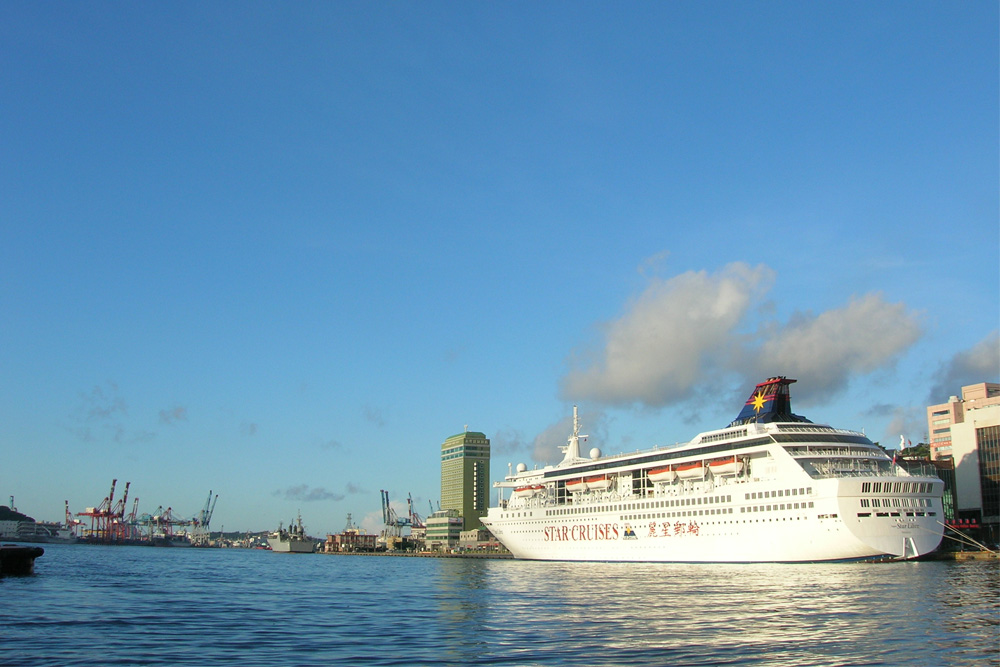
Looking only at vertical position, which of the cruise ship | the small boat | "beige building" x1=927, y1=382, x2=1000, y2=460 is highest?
"beige building" x1=927, y1=382, x2=1000, y2=460

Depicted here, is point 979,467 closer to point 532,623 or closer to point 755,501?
point 755,501

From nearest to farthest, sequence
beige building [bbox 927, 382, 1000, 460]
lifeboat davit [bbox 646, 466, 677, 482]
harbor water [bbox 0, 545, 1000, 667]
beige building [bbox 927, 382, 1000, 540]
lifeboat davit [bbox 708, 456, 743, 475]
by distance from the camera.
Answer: harbor water [bbox 0, 545, 1000, 667] < lifeboat davit [bbox 708, 456, 743, 475] < lifeboat davit [bbox 646, 466, 677, 482] < beige building [bbox 927, 382, 1000, 540] < beige building [bbox 927, 382, 1000, 460]

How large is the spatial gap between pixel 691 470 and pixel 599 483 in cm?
1724

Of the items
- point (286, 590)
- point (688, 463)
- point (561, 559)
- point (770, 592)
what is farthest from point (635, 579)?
point (561, 559)

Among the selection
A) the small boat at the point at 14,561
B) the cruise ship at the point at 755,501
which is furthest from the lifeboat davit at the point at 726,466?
the small boat at the point at 14,561

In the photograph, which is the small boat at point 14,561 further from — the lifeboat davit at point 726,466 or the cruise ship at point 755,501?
the lifeboat davit at point 726,466

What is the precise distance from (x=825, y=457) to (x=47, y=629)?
2482 inches

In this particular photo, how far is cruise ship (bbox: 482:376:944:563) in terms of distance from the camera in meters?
67.2

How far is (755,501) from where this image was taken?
242 ft

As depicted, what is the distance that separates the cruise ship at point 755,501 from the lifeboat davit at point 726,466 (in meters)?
0.13

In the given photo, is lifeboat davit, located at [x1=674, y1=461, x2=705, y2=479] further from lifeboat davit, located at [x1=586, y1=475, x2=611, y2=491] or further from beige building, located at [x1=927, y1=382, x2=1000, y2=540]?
beige building, located at [x1=927, y1=382, x2=1000, y2=540]

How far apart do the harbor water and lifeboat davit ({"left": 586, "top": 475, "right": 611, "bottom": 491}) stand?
42.1 m

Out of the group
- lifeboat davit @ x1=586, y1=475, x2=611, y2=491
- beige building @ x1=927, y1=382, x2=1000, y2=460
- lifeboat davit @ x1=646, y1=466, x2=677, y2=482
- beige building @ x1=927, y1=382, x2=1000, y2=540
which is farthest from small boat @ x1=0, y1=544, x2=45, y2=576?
beige building @ x1=927, y1=382, x2=1000, y2=460

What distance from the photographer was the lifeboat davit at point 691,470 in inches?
3271
